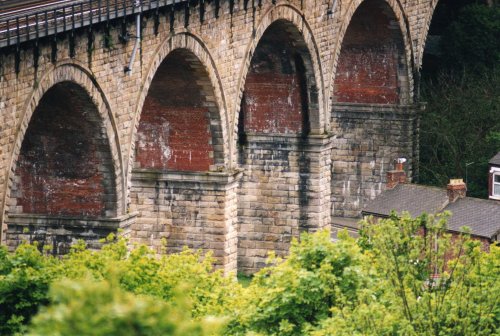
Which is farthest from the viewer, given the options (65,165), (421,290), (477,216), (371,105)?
(371,105)

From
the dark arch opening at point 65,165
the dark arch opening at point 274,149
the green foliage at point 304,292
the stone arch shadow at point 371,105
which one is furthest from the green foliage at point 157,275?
the stone arch shadow at point 371,105

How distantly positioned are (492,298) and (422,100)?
44.2 m

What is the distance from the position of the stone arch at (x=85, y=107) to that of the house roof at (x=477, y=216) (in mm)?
15893

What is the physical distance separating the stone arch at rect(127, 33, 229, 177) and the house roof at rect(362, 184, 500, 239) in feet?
27.3

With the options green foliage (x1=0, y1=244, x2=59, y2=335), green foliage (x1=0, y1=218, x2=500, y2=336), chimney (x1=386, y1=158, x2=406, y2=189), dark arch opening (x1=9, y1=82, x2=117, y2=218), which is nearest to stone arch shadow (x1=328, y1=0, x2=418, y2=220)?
chimney (x1=386, y1=158, x2=406, y2=189)

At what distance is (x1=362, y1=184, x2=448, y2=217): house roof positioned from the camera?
200 feet

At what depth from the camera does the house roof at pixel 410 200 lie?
6097 cm

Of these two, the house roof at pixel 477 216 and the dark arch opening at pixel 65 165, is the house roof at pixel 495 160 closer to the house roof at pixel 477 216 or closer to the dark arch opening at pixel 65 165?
the house roof at pixel 477 216

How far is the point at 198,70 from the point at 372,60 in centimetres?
2026

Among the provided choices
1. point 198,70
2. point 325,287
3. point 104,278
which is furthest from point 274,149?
point 104,278

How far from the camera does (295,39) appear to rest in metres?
58.2

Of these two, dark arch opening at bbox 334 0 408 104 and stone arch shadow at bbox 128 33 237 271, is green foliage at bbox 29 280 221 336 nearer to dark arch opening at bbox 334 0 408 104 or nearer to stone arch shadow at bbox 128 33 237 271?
stone arch shadow at bbox 128 33 237 271

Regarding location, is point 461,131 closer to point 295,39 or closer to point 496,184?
point 496,184

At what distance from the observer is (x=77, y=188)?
45.8 meters
